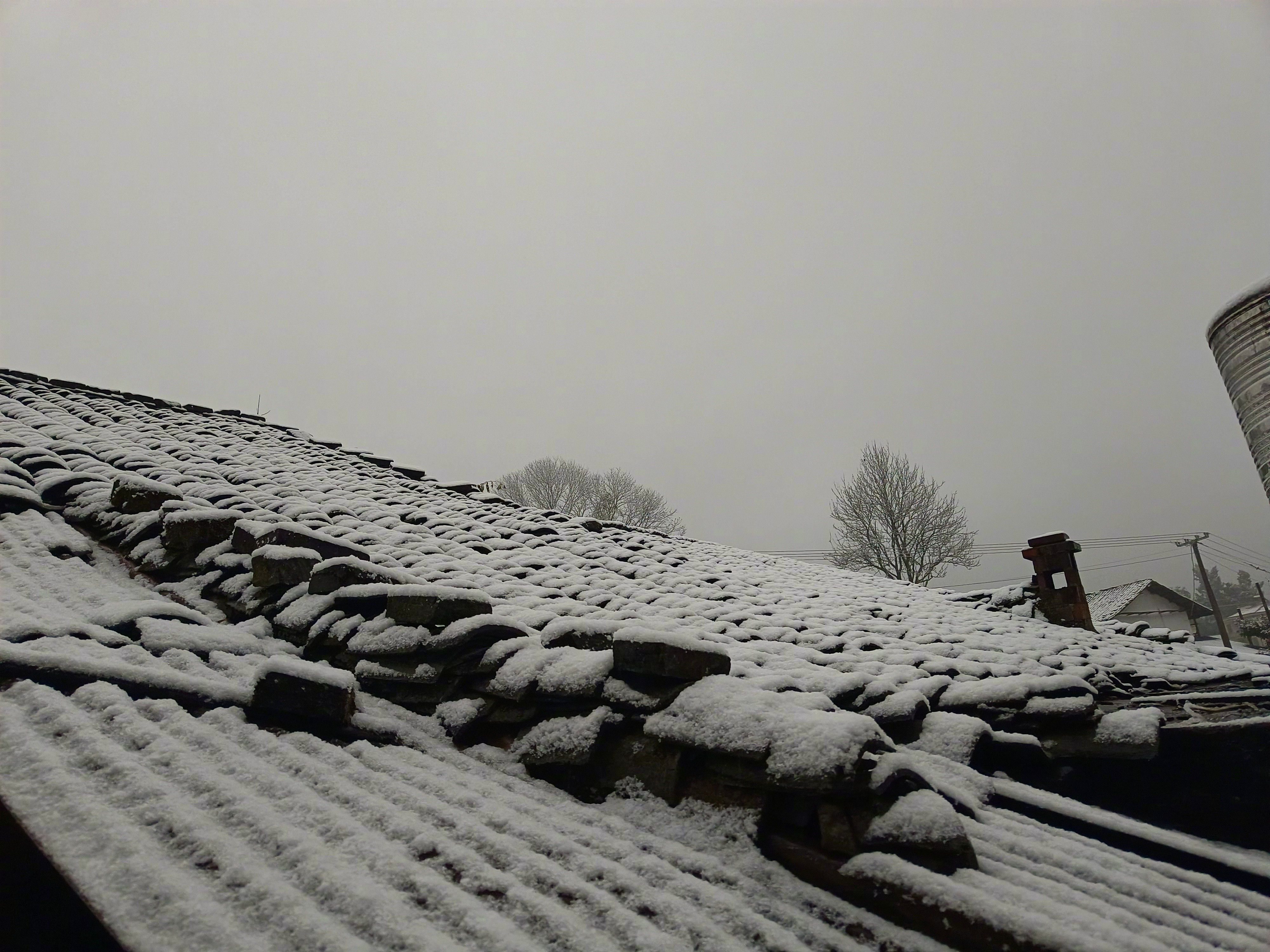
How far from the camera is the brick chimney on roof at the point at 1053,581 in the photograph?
21.8 feet

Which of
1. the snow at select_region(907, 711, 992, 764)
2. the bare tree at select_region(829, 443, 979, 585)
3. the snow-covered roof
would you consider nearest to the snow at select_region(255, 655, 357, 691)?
the snow-covered roof

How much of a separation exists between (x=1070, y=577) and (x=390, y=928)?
7.80m

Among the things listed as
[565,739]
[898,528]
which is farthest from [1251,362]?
[898,528]

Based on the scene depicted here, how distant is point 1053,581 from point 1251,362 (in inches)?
129

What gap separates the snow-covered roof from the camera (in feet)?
3.64

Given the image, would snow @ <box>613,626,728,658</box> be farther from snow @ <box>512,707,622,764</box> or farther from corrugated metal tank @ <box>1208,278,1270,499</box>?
corrugated metal tank @ <box>1208,278,1270,499</box>

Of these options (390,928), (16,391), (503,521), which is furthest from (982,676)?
(16,391)

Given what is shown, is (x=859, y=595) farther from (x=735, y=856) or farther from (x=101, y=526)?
(x=101, y=526)

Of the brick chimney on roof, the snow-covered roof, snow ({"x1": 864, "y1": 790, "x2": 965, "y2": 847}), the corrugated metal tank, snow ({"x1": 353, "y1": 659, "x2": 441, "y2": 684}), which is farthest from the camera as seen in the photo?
the brick chimney on roof

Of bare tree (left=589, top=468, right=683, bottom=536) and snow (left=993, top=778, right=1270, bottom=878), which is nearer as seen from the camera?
snow (left=993, top=778, right=1270, bottom=878)

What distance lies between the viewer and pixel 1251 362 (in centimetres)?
450

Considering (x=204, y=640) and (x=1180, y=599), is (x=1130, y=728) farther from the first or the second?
(x=1180, y=599)

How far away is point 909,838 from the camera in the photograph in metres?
1.29

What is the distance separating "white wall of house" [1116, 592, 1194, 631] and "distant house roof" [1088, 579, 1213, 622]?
0.47ft
